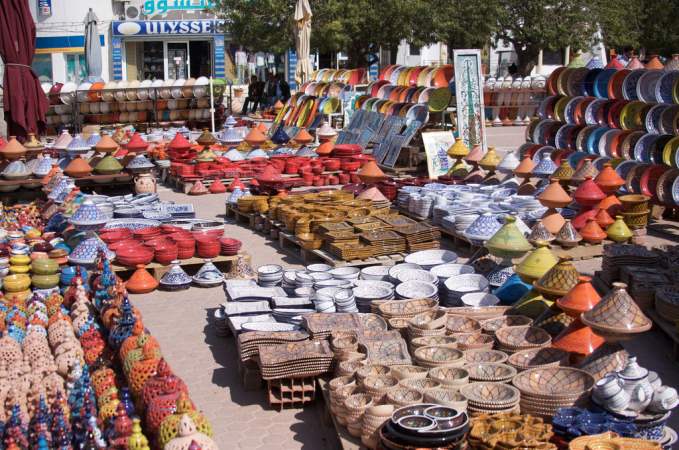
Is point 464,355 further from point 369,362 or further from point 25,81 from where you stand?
point 25,81

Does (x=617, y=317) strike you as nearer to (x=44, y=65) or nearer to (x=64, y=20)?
(x=64, y=20)

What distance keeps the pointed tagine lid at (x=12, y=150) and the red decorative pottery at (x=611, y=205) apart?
7839 mm

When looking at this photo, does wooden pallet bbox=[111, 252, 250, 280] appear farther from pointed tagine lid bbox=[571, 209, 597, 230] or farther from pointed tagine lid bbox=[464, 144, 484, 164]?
pointed tagine lid bbox=[464, 144, 484, 164]

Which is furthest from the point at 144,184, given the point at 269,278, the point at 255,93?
the point at 255,93

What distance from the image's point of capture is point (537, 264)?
21.5 ft

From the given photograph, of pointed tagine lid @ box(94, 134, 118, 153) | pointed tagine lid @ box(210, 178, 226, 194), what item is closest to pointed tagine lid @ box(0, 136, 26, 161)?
pointed tagine lid @ box(94, 134, 118, 153)

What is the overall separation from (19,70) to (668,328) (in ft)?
28.5

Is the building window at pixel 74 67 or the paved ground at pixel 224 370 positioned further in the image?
the building window at pixel 74 67

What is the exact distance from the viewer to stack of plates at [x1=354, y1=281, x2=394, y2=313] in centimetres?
677

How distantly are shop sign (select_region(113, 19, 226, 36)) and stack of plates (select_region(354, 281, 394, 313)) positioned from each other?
1123 inches

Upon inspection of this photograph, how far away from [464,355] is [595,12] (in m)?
27.9

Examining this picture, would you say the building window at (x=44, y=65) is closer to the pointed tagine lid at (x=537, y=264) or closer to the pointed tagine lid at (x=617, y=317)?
the pointed tagine lid at (x=537, y=264)

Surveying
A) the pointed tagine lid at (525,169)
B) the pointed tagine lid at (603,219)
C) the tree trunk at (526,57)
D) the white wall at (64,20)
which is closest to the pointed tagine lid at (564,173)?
the pointed tagine lid at (603,219)

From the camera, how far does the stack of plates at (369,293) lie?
22.2ft
